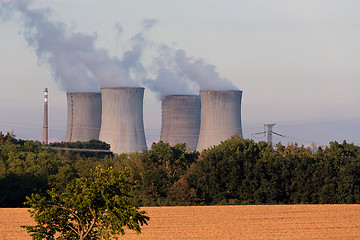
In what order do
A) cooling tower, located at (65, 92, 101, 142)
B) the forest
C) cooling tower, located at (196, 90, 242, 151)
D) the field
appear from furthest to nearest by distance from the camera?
cooling tower, located at (65, 92, 101, 142), cooling tower, located at (196, 90, 242, 151), the forest, the field

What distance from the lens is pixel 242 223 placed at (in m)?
23.1

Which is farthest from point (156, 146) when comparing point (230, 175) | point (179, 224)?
point (179, 224)

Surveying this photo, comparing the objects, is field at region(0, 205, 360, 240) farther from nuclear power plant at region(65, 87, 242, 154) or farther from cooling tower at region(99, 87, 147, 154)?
cooling tower at region(99, 87, 147, 154)

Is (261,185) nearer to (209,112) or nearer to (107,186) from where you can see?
(209,112)

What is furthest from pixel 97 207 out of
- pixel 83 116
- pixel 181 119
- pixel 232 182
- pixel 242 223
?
pixel 83 116

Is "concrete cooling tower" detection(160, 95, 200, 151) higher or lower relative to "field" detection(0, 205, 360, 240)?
higher

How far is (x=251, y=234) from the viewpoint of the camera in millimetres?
20203

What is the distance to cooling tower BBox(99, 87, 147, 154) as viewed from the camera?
171ft

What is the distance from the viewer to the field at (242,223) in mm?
19922

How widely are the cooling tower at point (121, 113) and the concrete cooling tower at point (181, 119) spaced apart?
2505 millimetres

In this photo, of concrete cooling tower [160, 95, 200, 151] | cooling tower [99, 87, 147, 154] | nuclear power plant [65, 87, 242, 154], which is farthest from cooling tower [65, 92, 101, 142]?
concrete cooling tower [160, 95, 200, 151]

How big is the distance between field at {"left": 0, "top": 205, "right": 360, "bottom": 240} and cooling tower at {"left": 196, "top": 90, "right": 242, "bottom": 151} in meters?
22.3

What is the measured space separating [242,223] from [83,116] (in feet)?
120

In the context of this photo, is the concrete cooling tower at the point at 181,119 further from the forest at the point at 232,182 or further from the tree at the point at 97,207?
the tree at the point at 97,207
